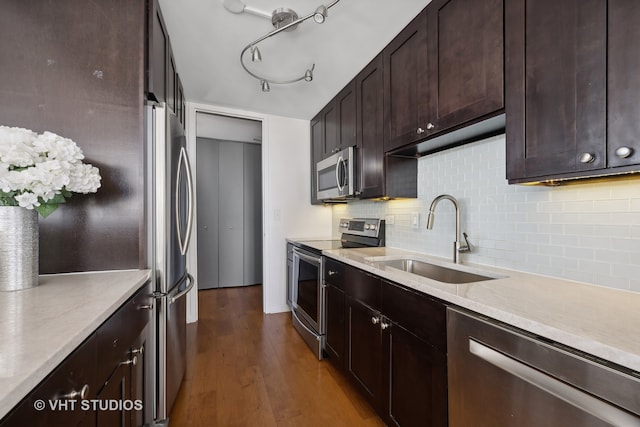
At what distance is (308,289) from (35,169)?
77.6 inches


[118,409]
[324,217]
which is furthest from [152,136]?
[324,217]

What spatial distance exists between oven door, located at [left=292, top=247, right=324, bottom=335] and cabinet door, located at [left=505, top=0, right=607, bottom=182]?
1.57 metres

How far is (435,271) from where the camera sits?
69.1 inches

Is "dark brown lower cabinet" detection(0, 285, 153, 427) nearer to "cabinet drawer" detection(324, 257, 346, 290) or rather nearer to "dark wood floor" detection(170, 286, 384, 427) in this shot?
"dark wood floor" detection(170, 286, 384, 427)

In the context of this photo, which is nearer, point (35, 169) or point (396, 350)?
point (35, 169)

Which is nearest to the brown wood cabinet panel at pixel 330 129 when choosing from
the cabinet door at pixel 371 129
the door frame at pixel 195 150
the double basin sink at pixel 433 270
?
the cabinet door at pixel 371 129

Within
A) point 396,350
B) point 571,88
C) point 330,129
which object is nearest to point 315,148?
point 330,129

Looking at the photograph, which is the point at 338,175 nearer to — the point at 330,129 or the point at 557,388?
the point at 330,129

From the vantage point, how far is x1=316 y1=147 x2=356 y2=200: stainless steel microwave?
2414 mm

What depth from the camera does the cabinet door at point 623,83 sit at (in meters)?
0.81

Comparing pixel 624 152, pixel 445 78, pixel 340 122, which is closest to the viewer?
pixel 624 152

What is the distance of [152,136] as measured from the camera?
4.64 ft

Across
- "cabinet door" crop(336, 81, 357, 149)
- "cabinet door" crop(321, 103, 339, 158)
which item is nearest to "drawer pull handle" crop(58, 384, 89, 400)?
"cabinet door" crop(336, 81, 357, 149)

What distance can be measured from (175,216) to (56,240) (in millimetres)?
497
